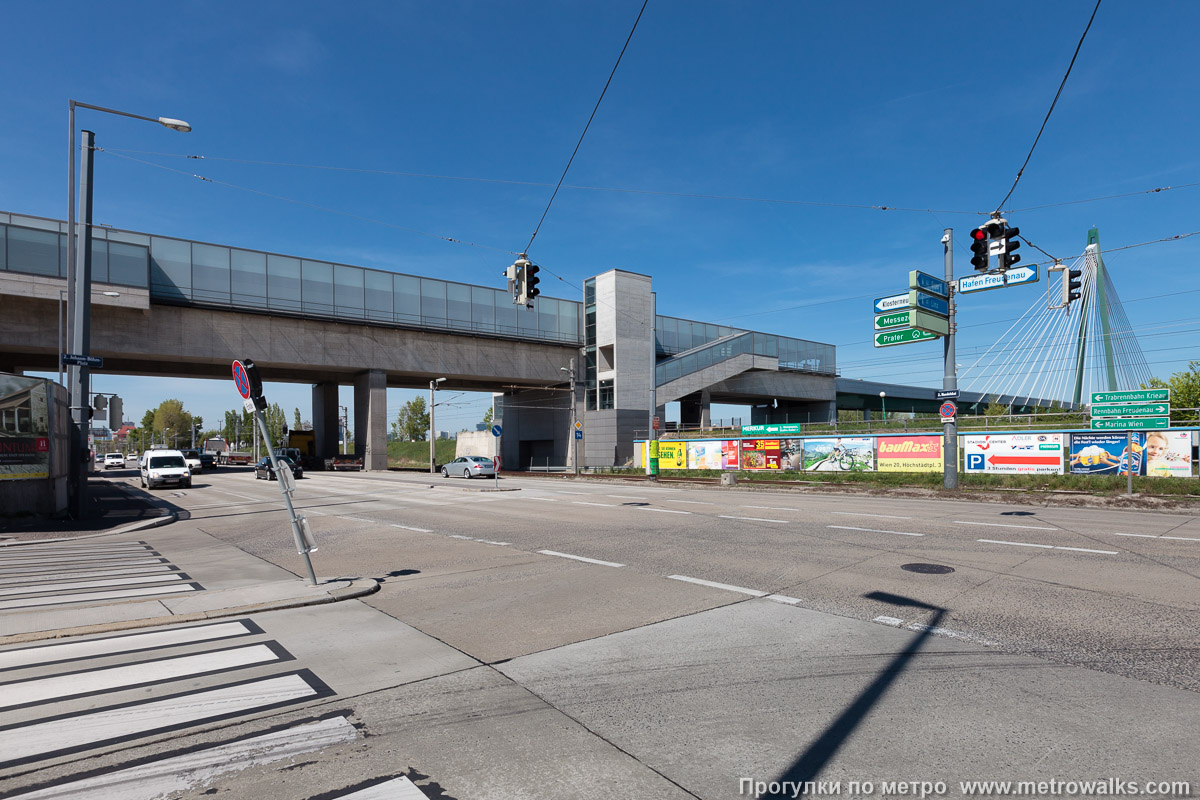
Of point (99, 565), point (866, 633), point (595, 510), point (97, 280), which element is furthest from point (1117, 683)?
point (97, 280)

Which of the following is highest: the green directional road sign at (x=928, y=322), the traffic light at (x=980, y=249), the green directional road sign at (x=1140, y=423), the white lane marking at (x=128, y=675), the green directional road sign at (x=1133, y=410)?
the traffic light at (x=980, y=249)

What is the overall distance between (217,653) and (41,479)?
1438cm

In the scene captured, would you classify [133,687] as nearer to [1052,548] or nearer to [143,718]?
[143,718]

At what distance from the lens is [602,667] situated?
17.6 feet

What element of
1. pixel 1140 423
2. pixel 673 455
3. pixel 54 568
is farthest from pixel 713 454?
pixel 54 568

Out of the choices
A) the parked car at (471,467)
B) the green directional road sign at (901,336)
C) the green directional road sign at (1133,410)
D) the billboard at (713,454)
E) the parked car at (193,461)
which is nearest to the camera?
the green directional road sign at (1133,410)

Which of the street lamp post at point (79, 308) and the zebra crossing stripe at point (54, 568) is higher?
the street lamp post at point (79, 308)

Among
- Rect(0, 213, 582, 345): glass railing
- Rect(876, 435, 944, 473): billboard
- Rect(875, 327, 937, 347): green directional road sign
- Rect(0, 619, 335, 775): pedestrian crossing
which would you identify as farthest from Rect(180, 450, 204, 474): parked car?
Rect(0, 619, 335, 775): pedestrian crossing

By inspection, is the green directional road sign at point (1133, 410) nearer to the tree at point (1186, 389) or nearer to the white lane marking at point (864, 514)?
the white lane marking at point (864, 514)

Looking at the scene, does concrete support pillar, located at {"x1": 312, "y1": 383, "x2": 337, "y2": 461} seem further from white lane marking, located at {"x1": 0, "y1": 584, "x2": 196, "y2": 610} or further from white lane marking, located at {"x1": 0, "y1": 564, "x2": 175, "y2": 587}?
white lane marking, located at {"x1": 0, "y1": 584, "x2": 196, "y2": 610}

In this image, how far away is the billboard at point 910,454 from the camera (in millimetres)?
29516

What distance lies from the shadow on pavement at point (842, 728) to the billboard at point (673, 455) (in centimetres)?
3506

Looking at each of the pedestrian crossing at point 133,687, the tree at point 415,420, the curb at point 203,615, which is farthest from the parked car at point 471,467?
the tree at point 415,420

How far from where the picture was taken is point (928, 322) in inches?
877
